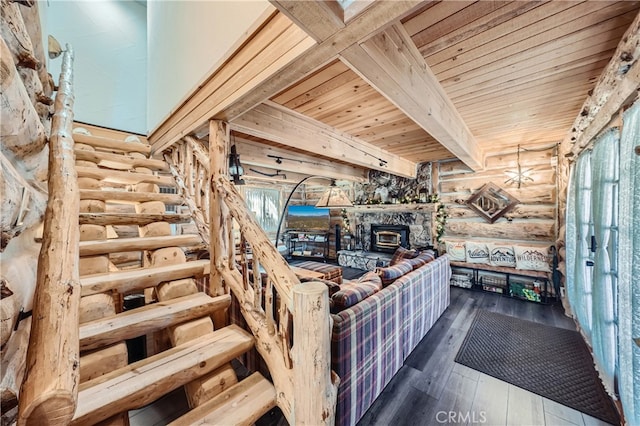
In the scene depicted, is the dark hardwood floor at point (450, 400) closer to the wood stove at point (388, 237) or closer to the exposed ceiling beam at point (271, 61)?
the exposed ceiling beam at point (271, 61)

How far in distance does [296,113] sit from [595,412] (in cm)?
349

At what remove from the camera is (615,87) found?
4.97 ft

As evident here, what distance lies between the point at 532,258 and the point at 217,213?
4.68 meters

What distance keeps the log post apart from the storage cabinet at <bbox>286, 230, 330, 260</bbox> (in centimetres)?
481

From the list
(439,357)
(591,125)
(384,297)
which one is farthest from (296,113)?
(439,357)

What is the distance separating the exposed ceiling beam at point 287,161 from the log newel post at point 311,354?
5.66 feet

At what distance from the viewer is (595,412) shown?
172cm

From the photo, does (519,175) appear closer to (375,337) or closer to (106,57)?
(375,337)

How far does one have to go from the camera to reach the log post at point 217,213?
1819 mm

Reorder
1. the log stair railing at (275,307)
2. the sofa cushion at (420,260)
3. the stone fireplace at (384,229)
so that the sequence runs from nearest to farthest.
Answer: the log stair railing at (275,307) < the sofa cushion at (420,260) < the stone fireplace at (384,229)

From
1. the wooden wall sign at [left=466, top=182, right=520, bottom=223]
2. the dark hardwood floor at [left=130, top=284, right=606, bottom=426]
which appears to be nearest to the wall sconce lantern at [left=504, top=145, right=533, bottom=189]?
the wooden wall sign at [left=466, top=182, right=520, bottom=223]

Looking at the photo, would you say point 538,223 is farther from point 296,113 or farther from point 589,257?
point 296,113

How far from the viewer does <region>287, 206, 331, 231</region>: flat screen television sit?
646cm

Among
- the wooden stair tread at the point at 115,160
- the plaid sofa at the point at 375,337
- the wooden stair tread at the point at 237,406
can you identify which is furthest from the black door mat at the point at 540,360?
the wooden stair tread at the point at 115,160
